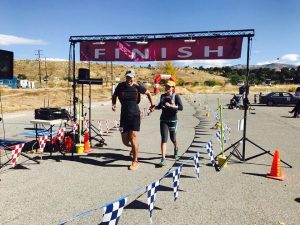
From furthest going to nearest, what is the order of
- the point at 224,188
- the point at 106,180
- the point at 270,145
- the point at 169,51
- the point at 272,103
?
the point at 272,103, the point at 270,145, the point at 169,51, the point at 106,180, the point at 224,188

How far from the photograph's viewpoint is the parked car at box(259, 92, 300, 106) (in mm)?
35562

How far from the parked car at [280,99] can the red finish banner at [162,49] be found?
27752mm

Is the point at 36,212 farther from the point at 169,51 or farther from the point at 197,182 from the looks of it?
the point at 169,51

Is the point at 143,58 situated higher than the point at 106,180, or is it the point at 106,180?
the point at 143,58

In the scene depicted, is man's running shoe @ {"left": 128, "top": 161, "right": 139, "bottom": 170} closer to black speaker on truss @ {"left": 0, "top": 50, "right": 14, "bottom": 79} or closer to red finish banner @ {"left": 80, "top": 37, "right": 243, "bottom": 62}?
red finish banner @ {"left": 80, "top": 37, "right": 243, "bottom": 62}

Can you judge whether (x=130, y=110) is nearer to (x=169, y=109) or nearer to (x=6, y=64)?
(x=169, y=109)

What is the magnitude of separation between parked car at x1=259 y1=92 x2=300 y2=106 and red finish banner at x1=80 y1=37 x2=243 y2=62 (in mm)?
27752

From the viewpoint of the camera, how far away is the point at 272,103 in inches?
1431

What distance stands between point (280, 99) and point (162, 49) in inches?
1113

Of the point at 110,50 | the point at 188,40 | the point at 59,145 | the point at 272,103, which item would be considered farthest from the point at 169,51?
the point at 272,103

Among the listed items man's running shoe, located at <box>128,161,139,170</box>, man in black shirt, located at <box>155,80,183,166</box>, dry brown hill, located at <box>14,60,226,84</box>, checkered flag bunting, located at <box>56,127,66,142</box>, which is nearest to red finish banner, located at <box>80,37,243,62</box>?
man in black shirt, located at <box>155,80,183,166</box>

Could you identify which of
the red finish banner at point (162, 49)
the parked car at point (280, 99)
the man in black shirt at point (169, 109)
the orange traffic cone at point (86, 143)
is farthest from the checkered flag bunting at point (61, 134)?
the parked car at point (280, 99)

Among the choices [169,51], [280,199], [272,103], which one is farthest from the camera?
[272,103]

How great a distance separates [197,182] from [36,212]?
332 cm
